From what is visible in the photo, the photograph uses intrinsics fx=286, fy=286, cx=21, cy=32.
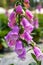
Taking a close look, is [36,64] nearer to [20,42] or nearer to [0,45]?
[20,42]

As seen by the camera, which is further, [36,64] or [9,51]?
[9,51]

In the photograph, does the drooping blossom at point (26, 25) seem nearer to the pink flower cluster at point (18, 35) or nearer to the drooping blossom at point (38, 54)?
the pink flower cluster at point (18, 35)

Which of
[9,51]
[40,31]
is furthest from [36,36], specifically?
[9,51]

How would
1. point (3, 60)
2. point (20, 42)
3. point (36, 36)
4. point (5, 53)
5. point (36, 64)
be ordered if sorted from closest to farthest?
point (20, 42) < point (36, 64) < point (3, 60) < point (5, 53) < point (36, 36)

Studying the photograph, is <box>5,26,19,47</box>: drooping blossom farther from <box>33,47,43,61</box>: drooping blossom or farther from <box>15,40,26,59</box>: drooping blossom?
<box>33,47,43,61</box>: drooping blossom

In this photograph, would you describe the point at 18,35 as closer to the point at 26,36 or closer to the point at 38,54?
the point at 26,36

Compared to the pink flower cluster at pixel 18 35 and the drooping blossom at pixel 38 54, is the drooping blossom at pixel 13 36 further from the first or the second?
the drooping blossom at pixel 38 54

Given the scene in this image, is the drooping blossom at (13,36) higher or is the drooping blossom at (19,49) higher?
the drooping blossom at (13,36)

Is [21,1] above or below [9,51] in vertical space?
above

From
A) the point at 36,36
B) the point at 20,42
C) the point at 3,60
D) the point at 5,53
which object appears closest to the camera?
the point at 20,42

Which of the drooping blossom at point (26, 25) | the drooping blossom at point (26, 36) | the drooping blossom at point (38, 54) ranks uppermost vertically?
the drooping blossom at point (26, 25)

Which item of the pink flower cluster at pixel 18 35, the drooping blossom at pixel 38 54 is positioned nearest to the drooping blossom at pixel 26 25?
the pink flower cluster at pixel 18 35
